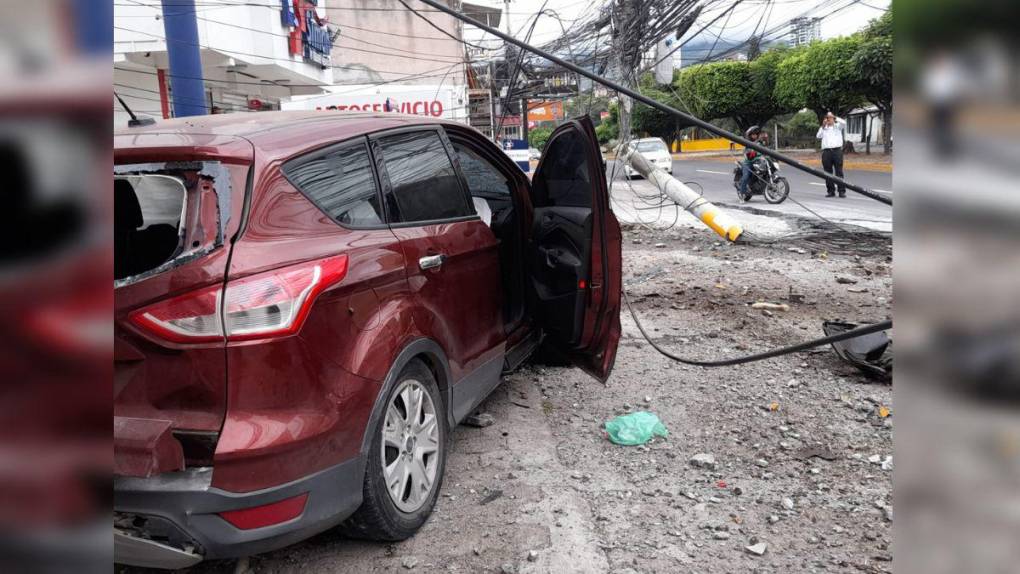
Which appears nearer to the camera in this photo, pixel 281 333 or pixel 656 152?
pixel 281 333

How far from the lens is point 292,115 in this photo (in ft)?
9.92

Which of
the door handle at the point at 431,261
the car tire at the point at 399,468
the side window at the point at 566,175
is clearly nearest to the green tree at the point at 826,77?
the side window at the point at 566,175

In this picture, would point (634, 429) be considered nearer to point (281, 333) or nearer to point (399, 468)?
point (399, 468)

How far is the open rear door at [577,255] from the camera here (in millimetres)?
3598

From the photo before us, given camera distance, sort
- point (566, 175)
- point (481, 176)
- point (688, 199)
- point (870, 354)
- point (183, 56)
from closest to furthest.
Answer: point (566, 175)
point (870, 354)
point (481, 176)
point (183, 56)
point (688, 199)

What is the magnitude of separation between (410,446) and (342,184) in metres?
1.04

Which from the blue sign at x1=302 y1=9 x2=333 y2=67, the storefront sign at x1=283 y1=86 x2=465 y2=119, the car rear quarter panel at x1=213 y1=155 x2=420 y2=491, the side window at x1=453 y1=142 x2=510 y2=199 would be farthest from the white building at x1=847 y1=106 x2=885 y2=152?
the car rear quarter panel at x1=213 y1=155 x2=420 y2=491

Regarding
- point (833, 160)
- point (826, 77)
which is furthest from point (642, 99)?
point (826, 77)

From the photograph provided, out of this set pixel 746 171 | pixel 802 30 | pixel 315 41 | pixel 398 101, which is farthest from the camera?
pixel 398 101

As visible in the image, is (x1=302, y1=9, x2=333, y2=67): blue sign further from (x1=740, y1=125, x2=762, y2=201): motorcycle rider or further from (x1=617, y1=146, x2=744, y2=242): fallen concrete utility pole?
(x1=740, y1=125, x2=762, y2=201): motorcycle rider

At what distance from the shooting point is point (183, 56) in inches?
270

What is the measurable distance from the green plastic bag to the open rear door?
308mm

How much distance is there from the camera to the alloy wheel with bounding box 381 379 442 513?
8.89ft

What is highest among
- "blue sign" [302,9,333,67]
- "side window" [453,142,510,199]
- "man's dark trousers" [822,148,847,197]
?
"blue sign" [302,9,333,67]
